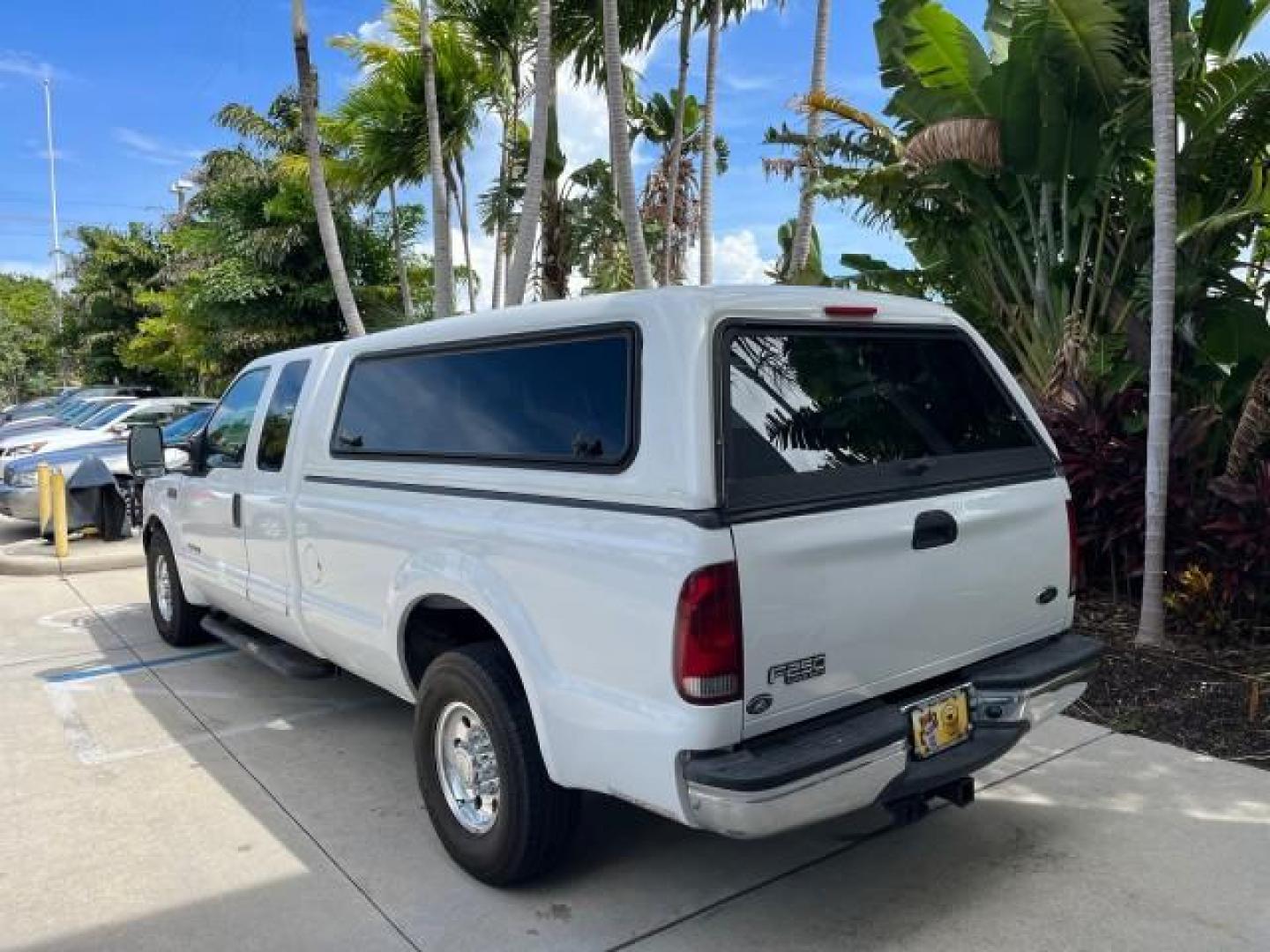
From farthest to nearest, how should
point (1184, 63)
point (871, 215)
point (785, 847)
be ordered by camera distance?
point (871, 215)
point (1184, 63)
point (785, 847)

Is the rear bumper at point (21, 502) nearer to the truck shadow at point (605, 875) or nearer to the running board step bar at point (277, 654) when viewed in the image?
the running board step bar at point (277, 654)

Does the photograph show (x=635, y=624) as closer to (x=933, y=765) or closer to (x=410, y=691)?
(x=933, y=765)

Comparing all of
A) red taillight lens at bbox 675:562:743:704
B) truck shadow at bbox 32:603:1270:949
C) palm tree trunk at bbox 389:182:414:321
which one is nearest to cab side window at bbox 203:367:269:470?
truck shadow at bbox 32:603:1270:949

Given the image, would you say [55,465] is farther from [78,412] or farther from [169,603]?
[78,412]

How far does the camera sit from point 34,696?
5562 millimetres

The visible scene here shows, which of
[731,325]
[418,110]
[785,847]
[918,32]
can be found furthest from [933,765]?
[418,110]

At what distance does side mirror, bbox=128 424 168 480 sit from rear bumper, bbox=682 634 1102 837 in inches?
177

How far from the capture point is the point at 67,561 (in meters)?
9.16

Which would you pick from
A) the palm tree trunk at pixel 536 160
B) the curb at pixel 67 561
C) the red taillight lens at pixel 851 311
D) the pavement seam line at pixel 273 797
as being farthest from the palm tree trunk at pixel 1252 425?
the curb at pixel 67 561

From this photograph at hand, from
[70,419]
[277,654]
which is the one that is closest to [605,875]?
[277,654]

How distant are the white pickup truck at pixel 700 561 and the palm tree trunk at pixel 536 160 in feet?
18.2

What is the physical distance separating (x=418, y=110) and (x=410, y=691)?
35.2 ft

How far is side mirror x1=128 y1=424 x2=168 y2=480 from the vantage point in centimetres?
573

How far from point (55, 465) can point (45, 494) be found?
133cm
